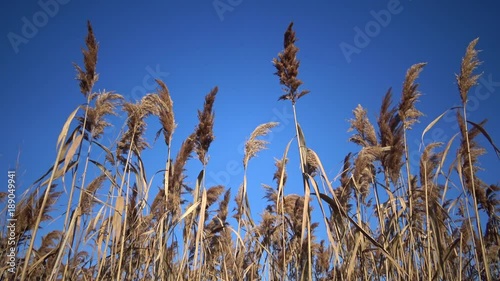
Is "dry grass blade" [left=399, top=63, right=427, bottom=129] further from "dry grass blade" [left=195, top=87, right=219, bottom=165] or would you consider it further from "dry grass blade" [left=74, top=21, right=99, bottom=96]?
"dry grass blade" [left=74, top=21, right=99, bottom=96]

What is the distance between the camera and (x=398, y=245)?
3.18 meters

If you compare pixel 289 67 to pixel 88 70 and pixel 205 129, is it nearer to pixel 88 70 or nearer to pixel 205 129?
pixel 205 129

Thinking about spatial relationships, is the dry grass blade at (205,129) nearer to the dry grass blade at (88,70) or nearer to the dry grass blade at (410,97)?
the dry grass blade at (88,70)

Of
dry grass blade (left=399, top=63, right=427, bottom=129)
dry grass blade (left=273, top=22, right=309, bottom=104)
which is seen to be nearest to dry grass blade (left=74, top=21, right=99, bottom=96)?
dry grass blade (left=273, top=22, right=309, bottom=104)

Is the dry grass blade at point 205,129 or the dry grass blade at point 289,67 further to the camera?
the dry grass blade at point 205,129

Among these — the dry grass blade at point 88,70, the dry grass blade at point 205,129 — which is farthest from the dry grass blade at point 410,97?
the dry grass blade at point 88,70

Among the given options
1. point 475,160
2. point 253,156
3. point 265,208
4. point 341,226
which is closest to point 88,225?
point 253,156

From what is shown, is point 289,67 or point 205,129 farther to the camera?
point 205,129

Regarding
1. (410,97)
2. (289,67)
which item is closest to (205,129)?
(289,67)

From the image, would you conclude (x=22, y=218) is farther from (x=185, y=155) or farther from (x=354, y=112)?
(x=354, y=112)

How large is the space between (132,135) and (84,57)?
1046mm

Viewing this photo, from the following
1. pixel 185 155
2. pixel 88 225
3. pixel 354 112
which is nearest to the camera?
pixel 88 225

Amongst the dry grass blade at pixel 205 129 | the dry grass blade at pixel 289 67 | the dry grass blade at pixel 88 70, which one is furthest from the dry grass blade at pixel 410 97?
the dry grass blade at pixel 88 70

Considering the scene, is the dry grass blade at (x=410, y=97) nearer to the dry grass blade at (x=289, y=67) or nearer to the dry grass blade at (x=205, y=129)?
the dry grass blade at (x=289, y=67)
